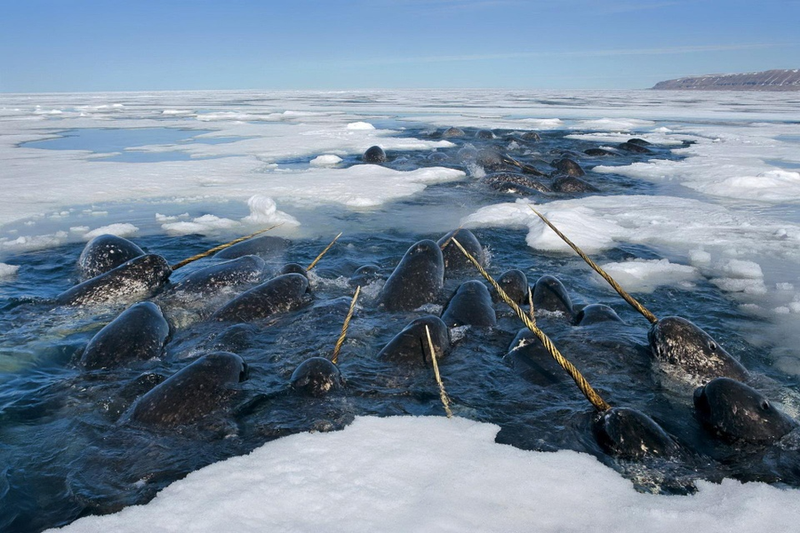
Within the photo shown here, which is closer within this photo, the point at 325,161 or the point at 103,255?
the point at 103,255

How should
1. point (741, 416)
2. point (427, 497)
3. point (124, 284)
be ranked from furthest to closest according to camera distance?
point (124, 284)
point (741, 416)
point (427, 497)

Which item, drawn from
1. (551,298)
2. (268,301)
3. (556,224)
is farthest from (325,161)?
(551,298)

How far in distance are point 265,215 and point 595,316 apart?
6487mm

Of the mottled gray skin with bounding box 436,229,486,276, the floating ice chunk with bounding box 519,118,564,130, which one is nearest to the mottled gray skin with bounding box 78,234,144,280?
the mottled gray skin with bounding box 436,229,486,276

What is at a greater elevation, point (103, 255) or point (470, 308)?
point (103, 255)

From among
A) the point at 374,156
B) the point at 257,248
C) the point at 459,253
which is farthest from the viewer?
the point at 374,156

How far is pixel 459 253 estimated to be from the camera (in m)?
7.66

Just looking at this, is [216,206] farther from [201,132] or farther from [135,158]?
[201,132]

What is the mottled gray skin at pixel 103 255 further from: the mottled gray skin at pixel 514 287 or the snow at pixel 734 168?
the snow at pixel 734 168

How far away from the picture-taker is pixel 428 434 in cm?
382

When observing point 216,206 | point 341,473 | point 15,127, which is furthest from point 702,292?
point 15,127

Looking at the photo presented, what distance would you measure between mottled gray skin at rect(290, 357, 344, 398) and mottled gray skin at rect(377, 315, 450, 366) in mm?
616

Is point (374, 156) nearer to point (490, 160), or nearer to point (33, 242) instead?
point (490, 160)

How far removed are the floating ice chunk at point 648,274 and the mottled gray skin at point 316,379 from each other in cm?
418
